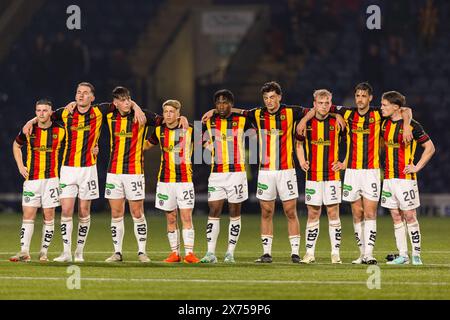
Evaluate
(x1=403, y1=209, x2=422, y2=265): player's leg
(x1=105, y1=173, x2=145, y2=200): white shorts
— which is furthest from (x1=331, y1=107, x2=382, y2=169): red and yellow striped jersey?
(x1=105, y1=173, x2=145, y2=200): white shorts

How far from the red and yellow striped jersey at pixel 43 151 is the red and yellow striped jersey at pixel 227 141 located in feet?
6.30

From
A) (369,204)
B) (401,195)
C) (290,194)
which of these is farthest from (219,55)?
(401,195)

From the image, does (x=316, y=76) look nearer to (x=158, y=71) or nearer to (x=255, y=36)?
(x=255, y=36)

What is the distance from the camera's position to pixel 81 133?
569 inches

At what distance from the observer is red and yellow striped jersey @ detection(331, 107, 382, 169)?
46.6 feet

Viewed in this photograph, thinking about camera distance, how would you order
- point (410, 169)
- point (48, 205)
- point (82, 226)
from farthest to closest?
point (48, 205)
point (82, 226)
point (410, 169)

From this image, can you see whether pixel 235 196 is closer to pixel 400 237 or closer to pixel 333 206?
pixel 333 206

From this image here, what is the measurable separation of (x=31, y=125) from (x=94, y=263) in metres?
1.91

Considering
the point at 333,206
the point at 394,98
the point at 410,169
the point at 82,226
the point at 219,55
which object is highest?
the point at 219,55

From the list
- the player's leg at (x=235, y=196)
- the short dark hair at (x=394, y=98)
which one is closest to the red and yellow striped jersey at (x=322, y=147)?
the short dark hair at (x=394, y=98)

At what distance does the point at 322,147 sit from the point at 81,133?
299 centimetres

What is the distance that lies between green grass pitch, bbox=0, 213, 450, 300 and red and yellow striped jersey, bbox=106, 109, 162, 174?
46.2 inches

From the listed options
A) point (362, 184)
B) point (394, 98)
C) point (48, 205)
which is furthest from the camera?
point (48, 205)

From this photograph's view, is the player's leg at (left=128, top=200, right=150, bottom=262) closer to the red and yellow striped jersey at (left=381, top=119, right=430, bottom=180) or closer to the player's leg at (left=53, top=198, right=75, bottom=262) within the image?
the player's leg at (left=53, top=198, right=75, bottom=262)
